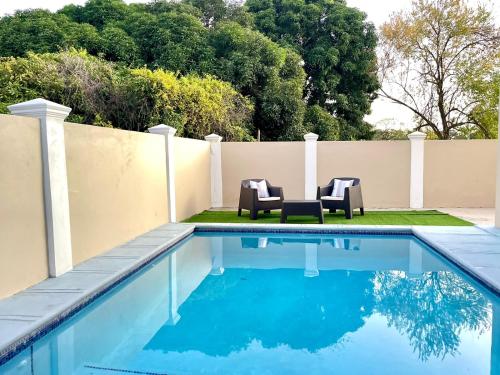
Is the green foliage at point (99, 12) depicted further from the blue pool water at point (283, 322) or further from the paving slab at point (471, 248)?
the paving slab at point (471, 248)

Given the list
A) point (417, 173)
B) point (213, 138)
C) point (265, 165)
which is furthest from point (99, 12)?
point (417, 173)

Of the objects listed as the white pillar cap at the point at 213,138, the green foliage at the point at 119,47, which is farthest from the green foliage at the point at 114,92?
the green foliage at the point at 119,47

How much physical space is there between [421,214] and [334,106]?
895 cm

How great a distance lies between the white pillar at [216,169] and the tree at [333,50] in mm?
7304

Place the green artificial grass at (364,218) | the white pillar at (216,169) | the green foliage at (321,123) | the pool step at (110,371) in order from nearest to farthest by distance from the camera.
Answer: the pool step at (110,371)
the green artificial grass at (364,218)
the white pillar at (216,169)
the green foliage at (321,123)

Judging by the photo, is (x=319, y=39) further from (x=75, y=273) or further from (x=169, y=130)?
(x=75, y=273)

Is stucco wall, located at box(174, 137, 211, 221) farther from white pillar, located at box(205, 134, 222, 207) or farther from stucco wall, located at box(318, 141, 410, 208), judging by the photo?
stucco wall, located at box(318, 141, 410, 208)

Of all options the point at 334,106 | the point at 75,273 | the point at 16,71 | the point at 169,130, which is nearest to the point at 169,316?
the point at 75,273

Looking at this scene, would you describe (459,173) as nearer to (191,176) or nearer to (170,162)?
(191,176)

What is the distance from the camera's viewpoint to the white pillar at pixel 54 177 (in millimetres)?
4375

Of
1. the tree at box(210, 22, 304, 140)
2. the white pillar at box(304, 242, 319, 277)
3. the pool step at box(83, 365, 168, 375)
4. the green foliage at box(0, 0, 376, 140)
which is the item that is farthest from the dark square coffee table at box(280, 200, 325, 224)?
the tree at box(210, 22, 304, 140)

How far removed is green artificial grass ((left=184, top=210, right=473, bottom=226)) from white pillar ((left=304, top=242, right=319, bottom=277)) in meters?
1.58

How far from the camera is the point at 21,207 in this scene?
407cm

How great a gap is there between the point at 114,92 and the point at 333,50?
9041 mm
